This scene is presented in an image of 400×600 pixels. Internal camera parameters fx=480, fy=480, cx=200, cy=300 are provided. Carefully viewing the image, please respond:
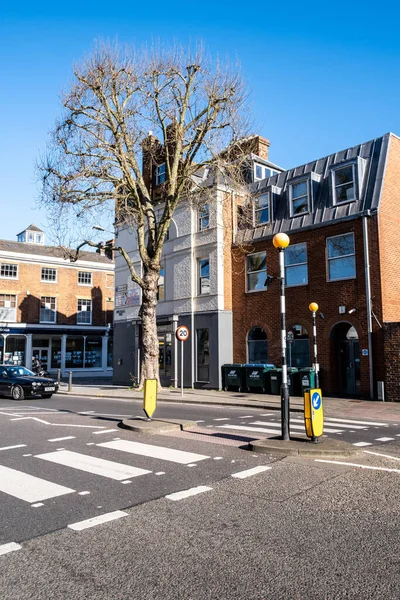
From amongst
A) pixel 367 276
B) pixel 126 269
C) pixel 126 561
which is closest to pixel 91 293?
pixel 126 269

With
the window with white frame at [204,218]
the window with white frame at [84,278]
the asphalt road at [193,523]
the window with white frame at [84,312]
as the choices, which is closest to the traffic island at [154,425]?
the asphalt road at [193,523]

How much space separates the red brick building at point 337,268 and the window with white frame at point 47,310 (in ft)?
73.8

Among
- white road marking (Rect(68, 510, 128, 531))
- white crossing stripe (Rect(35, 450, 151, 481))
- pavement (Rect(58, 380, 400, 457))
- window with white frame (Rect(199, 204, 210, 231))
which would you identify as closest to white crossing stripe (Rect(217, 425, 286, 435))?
pavement (Rect(58, 380, 400, 457))

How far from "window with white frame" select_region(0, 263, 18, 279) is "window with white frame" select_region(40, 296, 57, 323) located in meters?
2.94

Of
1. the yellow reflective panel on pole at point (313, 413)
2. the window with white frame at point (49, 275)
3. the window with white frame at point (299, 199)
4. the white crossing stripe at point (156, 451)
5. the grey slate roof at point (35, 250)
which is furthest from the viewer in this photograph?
the window with white frame at point (49, 275)

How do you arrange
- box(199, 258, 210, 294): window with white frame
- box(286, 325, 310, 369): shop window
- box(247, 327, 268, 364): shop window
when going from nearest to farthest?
box(286, 325, 310, 369): shop window < box(247, 327, 268, 364): shop window < box(199, 258, 210, 294): window with white frame

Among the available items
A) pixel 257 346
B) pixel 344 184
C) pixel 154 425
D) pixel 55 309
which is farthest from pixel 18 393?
pixel 55 309

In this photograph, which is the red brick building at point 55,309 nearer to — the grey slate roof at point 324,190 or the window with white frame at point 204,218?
the window with white frame at point 204,218

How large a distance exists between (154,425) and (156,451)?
2141 mm

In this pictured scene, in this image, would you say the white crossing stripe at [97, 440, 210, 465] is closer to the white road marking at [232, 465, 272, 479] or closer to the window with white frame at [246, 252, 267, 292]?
the white road marking at [232, 465, 272, 479]

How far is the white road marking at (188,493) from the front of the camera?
5.62m

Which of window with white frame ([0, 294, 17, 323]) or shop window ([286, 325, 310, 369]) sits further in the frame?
window with white frame ([0, 294, 17, 323])

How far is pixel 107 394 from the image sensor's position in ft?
70.1

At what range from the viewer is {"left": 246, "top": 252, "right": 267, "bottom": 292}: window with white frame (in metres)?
22.9
